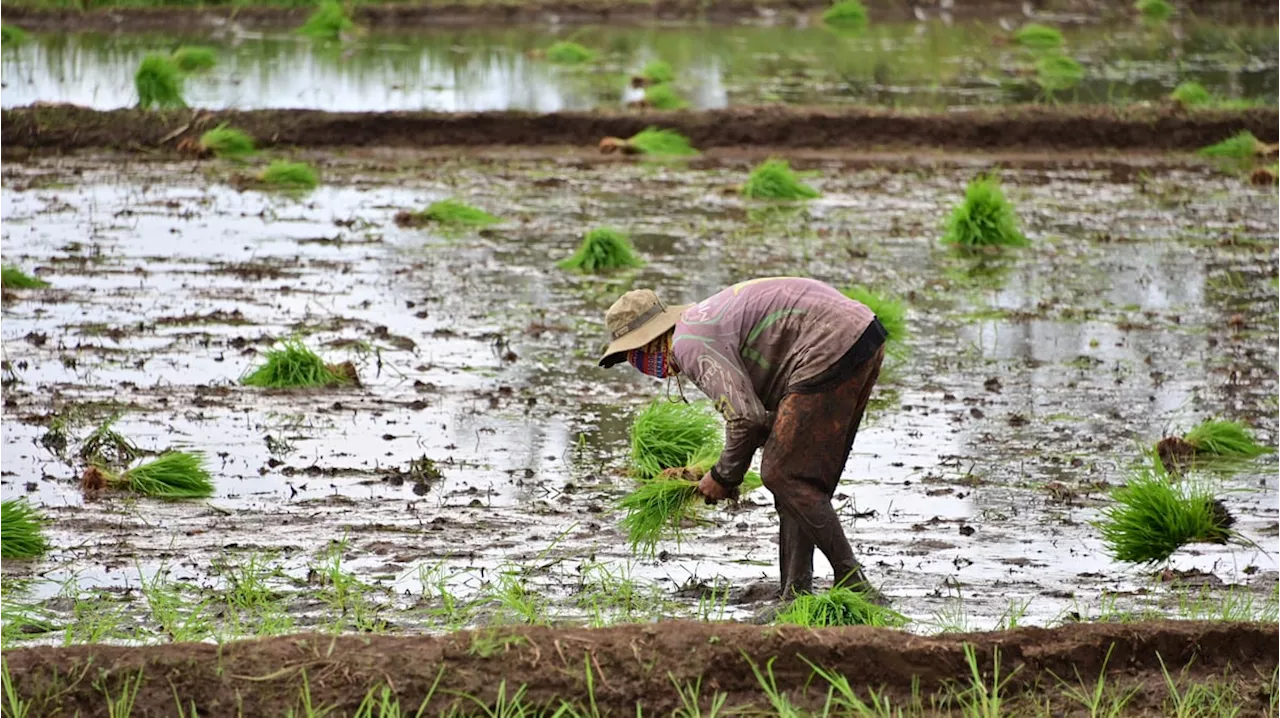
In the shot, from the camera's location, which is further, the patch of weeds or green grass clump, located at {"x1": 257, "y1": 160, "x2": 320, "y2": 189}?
green grass clump, located at {"x1": 257, "y1": 160, "x2": 320, "y2": 189}

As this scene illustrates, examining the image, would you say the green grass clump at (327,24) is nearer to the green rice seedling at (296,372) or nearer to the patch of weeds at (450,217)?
the patch of weeds at (450,217)

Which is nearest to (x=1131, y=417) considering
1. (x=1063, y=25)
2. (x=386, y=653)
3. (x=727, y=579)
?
(x=727, y=579)

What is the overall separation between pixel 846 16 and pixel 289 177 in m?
15.5

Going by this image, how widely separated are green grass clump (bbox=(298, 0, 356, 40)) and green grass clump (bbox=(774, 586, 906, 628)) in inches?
801

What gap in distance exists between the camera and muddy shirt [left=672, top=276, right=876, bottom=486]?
16.6 feet

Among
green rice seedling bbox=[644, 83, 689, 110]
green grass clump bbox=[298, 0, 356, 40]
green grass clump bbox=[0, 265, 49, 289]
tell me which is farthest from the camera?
green grass clump bbox=[298, 0, 356, 40]

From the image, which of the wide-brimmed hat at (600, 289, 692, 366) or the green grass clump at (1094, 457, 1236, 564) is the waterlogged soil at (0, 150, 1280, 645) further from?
the wide-brimmed hat at (600, 289, 692, 366)

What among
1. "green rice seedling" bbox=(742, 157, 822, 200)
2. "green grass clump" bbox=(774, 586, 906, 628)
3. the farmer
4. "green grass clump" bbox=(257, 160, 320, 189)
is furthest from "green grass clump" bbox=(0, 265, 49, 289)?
"green grass clump" bbox=(774, 586, 906, 628)

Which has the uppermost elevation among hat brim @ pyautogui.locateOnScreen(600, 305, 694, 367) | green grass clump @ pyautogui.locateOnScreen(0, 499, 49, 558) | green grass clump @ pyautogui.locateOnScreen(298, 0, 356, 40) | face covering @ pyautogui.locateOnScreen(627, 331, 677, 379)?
hat brim @ pyautogui.locateOnScreen(600, 305, 694, 367)

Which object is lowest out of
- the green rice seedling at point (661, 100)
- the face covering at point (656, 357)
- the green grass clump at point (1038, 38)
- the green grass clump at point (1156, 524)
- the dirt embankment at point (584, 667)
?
the green grass clump at point (1038, 38)

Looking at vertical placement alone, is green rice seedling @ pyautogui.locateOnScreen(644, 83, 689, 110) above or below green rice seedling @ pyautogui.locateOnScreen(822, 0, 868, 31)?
above

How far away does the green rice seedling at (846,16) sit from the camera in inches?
1065

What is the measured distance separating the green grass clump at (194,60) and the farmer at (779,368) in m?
15.9

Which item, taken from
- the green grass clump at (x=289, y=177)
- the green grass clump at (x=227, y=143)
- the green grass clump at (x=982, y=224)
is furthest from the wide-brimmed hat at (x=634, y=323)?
the green grass clump at (x=227, y=143)
